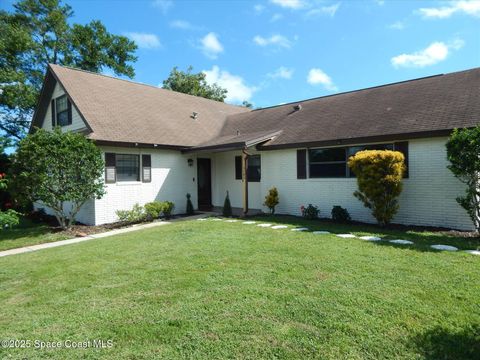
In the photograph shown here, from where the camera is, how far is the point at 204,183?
15375 millimetres

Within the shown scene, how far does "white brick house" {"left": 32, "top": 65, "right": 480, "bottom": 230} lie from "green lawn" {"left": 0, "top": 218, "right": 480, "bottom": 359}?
3.30m

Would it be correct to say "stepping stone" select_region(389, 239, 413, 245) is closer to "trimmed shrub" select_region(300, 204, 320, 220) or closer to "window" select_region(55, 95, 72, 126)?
"trimmed shrub" select_region(300, 204, 320, 220)

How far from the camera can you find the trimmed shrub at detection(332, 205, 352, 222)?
1036cm

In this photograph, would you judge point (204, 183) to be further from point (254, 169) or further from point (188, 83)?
point (188, 83)

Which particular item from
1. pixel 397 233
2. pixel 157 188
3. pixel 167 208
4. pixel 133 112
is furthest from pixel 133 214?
pixel 397 233

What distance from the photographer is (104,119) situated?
1219cm

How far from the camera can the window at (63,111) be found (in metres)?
13.5

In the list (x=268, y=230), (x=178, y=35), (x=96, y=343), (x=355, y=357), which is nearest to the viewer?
(x=355, y=357)

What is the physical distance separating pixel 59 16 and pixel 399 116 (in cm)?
2536

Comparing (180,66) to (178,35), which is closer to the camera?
(178,35)

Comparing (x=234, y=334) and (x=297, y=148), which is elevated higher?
(x=297, y=148)

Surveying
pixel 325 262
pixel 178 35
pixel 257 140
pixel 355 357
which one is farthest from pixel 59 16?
pixel 355 357

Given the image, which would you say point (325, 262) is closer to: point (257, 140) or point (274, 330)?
point (274, 330)

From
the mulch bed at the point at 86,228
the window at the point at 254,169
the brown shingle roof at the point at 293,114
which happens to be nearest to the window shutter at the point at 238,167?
the window at the point at 254,169
